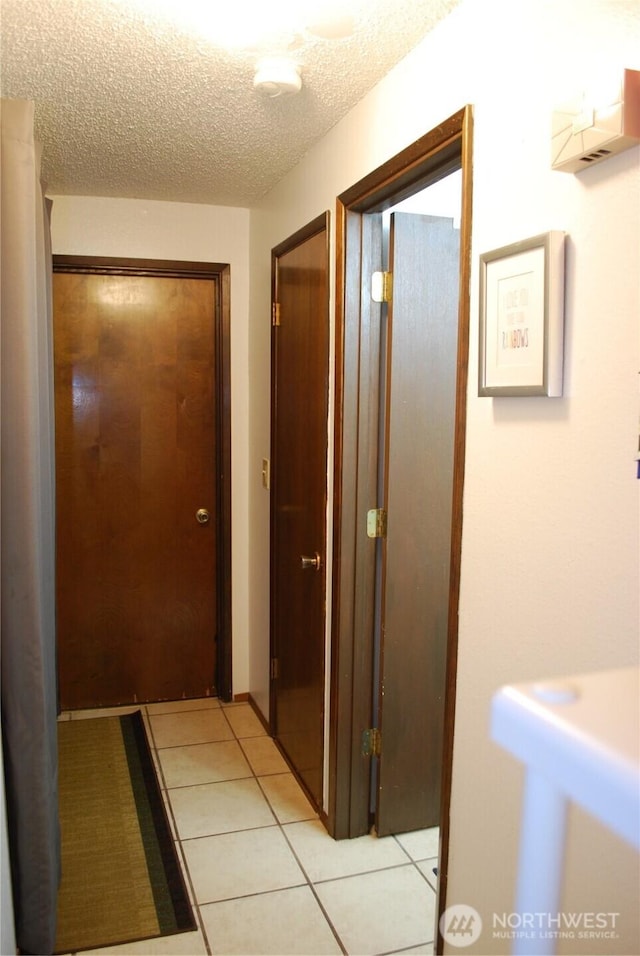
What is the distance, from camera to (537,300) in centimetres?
127

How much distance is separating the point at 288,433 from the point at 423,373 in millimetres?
720

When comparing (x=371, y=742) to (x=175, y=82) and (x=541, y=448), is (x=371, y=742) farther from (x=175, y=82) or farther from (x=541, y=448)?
(x=175, y=82)

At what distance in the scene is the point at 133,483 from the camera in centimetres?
336

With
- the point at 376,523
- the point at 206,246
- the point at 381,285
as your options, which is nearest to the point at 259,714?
the point at 376,523

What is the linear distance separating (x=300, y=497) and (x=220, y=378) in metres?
1.01

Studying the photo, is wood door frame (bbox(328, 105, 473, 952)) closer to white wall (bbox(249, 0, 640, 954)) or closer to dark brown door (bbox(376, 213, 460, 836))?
dark brown door (bbox(376, 213, 460, 836))

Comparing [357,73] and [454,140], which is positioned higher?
[357,73]

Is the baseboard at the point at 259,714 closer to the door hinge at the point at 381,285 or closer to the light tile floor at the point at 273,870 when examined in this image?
the light tile floor at the point at 273,870

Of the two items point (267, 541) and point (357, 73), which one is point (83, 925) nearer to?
point (267, 541)

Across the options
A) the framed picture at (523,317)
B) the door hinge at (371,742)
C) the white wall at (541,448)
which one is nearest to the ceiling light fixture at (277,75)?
the white wall at (541,448)

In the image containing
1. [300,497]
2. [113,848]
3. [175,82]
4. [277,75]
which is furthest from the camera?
[300,497]

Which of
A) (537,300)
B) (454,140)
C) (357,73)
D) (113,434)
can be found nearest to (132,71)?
(357,73)

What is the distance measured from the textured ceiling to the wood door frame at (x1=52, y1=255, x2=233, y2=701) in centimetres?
43

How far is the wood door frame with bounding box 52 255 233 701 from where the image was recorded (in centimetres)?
322
